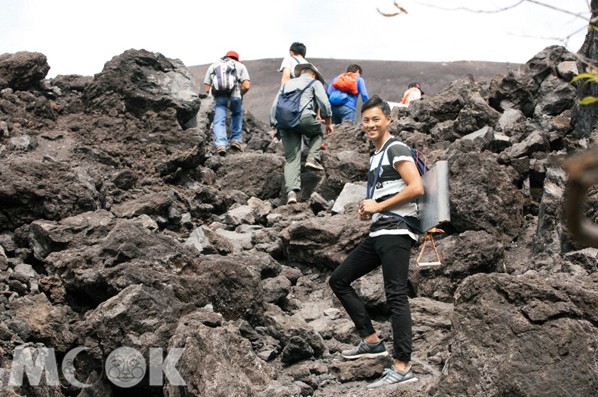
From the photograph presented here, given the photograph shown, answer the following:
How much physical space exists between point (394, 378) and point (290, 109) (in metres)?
6.51

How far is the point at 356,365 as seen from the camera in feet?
21.6

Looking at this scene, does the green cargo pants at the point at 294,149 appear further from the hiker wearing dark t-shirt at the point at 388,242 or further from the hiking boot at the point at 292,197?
the hiker wearing dark t-shirt at the point at 388,242

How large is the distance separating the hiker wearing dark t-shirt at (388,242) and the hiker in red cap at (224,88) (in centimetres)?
853

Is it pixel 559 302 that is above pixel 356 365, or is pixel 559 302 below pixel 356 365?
above

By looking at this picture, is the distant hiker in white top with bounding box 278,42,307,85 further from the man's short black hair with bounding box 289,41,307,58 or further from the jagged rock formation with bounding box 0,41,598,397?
the jagged rock formation with bounding box 0,41,598,397

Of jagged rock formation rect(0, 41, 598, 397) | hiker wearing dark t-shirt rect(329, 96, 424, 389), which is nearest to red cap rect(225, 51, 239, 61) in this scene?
jagged rock formation rect(0, 41, 598, 397)

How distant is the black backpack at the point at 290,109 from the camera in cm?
1202

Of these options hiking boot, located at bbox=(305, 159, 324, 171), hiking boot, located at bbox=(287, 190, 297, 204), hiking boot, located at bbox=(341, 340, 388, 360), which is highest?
hiking boot, located at bbox=(305, 159, 324, 171)

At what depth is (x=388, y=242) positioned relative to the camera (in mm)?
6258

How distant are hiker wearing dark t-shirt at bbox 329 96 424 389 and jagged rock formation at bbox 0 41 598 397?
0.23m

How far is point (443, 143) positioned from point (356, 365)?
6584mm

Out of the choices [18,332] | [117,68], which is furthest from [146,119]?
[18,332]

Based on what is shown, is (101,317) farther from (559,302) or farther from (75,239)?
(559,302)

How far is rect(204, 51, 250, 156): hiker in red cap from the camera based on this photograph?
14969mm
